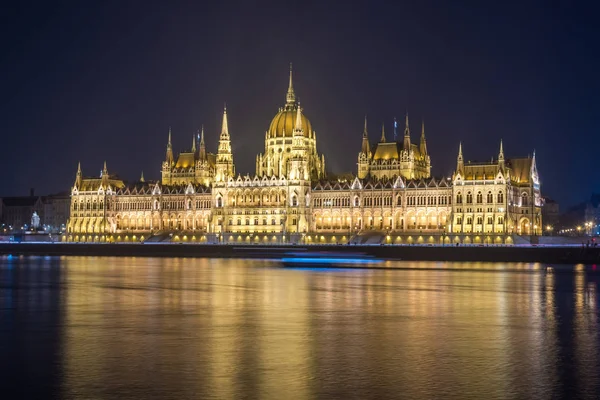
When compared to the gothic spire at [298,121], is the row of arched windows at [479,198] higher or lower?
lower

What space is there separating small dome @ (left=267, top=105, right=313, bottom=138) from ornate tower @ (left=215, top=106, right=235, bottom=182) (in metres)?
7.15

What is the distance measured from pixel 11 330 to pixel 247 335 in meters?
8.84

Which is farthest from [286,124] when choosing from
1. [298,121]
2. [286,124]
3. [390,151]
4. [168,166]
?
[168,166]

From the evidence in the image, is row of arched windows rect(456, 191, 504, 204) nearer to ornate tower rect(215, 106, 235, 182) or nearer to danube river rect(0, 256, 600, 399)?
ornate tower rect(215, 106, 235, 182)

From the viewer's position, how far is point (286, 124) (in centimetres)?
15025

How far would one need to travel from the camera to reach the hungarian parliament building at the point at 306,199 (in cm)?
12581

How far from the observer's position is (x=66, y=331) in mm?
33094

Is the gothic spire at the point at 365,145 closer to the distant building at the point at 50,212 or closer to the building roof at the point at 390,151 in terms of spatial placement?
the building roof at the point at 390,151

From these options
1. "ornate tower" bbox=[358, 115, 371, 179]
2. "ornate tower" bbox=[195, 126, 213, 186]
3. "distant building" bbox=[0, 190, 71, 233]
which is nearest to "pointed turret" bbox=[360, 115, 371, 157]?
"ornate tower" bbox=[358, 115, 371, 179]

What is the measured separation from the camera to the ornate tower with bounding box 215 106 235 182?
148 meters

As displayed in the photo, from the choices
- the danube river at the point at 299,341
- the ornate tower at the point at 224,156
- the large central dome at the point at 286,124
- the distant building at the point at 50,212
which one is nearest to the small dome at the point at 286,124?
the large central dome at the point at 286,124

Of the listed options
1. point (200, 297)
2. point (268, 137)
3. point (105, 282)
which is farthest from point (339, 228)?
point (200, 297)

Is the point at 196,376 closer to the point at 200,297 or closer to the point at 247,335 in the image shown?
the point at 247,335

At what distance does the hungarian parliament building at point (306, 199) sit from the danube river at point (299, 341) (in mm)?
69990
